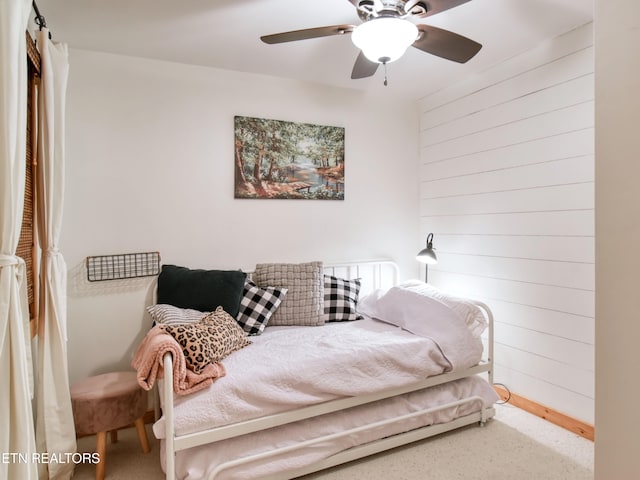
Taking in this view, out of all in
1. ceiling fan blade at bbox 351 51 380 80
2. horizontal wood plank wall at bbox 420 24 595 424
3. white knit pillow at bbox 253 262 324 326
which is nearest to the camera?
ceiling fan blade at bbox 351 51 380 80

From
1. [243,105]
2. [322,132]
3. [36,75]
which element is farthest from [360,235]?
[36,75]

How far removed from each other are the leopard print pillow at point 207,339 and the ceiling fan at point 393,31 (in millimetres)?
1503

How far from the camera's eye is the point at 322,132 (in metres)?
3.17

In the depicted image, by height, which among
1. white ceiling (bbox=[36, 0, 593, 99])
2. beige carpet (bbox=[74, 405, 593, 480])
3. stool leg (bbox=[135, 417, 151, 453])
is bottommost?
beige carpet (bbox=[74, 405, 593, 480])

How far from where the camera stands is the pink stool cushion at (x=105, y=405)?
1.95 meters

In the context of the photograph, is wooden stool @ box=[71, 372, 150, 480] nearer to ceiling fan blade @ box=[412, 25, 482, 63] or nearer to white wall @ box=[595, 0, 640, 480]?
white wall @ box=[595, 0, 640, 480]

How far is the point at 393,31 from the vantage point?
160cm

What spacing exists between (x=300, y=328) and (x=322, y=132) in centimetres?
162

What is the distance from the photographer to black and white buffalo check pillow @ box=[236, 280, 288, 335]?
2547 millimetres

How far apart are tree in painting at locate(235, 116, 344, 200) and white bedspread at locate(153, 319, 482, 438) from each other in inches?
44.5

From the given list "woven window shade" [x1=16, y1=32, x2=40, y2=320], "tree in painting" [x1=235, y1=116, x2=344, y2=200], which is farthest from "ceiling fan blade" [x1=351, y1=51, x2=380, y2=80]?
"woven window shade" [x1=16, y1=32, x2=40, y2=320]

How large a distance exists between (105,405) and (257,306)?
1032 mm

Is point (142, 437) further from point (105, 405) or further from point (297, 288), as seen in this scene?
point (297, 288)

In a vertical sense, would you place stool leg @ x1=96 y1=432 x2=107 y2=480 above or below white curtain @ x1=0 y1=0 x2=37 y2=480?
below
